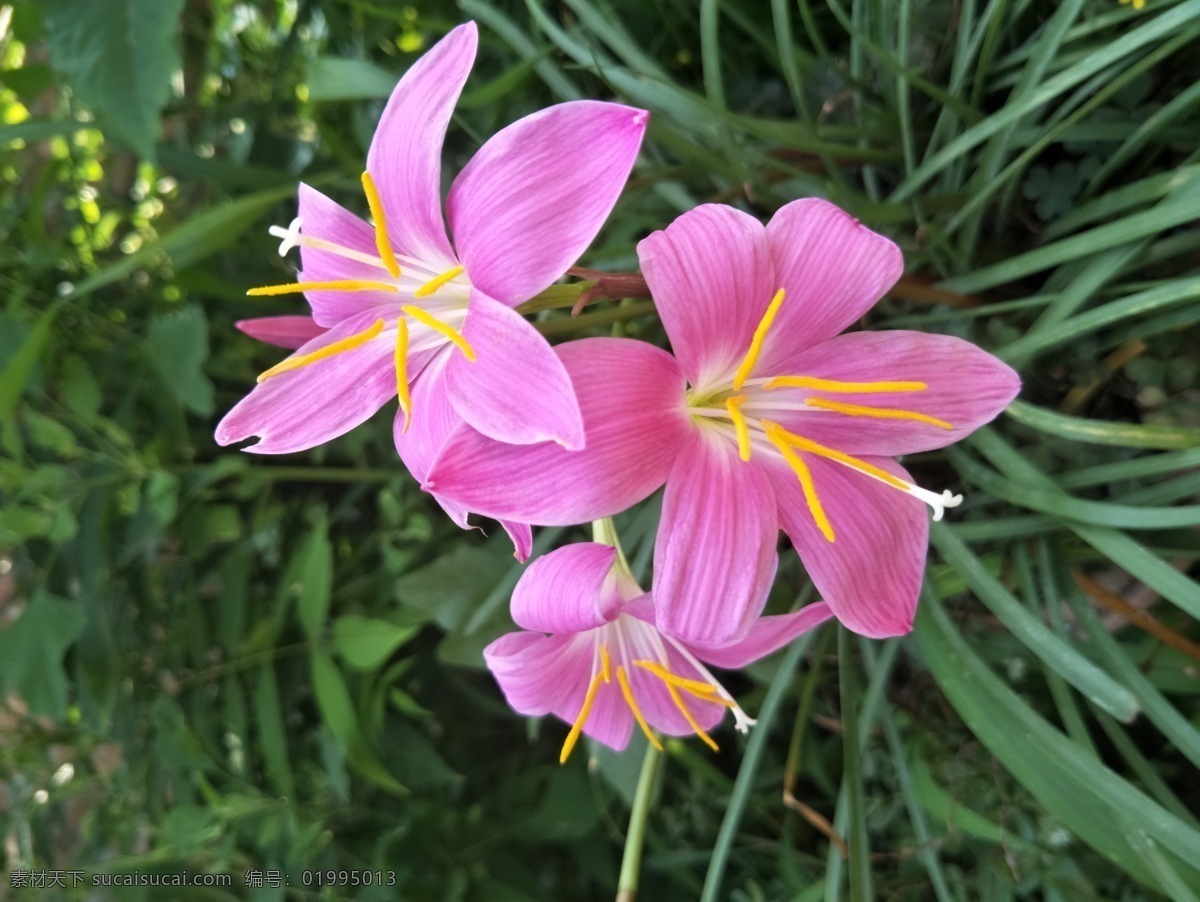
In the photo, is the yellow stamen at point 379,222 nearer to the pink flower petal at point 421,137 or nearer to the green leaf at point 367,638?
the pink flower petal at point 421,137

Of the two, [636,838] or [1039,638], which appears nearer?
[1039,638]

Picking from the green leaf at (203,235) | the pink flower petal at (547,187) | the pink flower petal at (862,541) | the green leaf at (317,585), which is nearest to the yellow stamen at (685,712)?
the pink flower petal at (862,541)

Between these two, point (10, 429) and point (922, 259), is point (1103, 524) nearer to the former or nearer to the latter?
point (922, 259)

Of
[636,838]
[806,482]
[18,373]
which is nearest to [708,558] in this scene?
[806,482]

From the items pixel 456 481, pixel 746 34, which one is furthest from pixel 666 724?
pixel 746 34

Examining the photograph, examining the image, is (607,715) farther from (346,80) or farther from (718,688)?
(346,80)

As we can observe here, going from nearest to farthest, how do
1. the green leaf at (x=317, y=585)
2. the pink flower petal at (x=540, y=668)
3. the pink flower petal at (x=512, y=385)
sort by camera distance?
the pink flower petal at (x=512, y=385) < the pink flower petal at (x=540, y=668) < the green leaf at (x=317, y=585)
